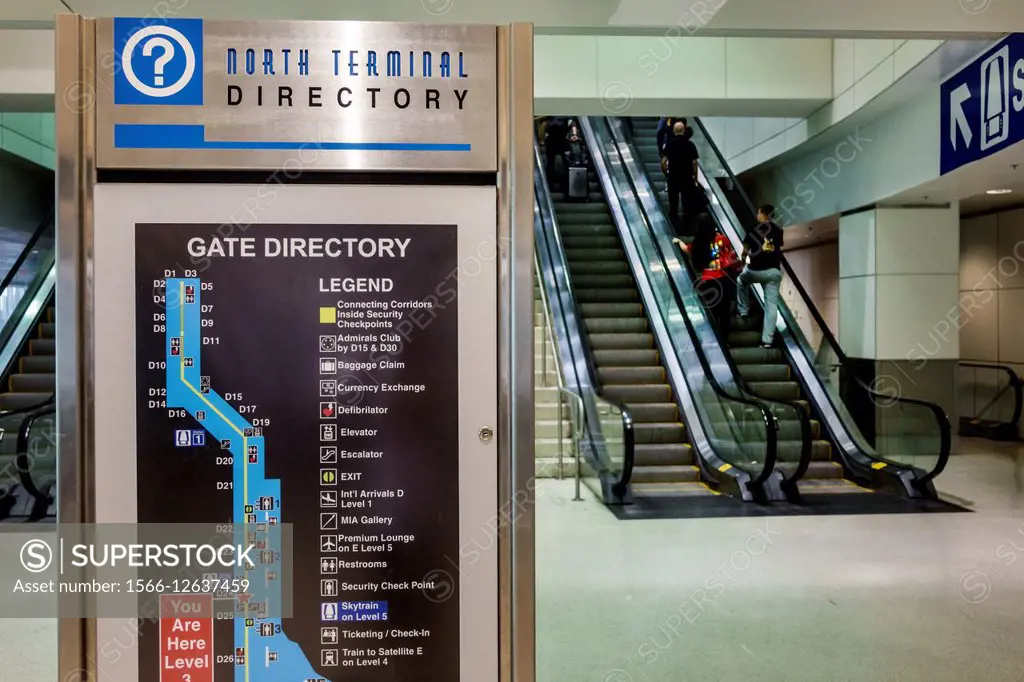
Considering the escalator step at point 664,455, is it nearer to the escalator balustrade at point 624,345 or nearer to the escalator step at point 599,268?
the escalator balustrade at point 624,345

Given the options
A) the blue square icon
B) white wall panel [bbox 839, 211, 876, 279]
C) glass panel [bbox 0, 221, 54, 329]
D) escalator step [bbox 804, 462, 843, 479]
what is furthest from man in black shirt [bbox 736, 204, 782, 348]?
glass panel [bbox 0, 221, 54, 329]

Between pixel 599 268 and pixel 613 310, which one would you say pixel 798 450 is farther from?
pixel 599 268

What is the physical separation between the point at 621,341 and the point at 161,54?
26.9ft

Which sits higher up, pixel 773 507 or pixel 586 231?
pixel 586 231

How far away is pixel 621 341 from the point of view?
390 inches

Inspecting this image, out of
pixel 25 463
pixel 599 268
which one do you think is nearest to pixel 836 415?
pixel 599 268

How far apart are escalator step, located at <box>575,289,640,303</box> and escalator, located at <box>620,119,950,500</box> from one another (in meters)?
1.46

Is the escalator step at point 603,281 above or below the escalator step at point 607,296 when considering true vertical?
above

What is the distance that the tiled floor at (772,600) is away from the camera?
365 centimetres

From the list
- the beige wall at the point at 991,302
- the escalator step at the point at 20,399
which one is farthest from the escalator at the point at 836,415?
the escalator step at the point at 20,399

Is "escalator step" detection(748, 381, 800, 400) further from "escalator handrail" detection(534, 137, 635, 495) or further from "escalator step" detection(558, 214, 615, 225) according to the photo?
"escalator step" detection(558, 214, 615, 225)

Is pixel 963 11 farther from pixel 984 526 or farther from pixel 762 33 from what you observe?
pixel 984 526

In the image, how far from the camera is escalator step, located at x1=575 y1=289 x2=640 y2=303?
10.8 metres

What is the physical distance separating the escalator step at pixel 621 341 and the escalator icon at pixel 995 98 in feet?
13.5
